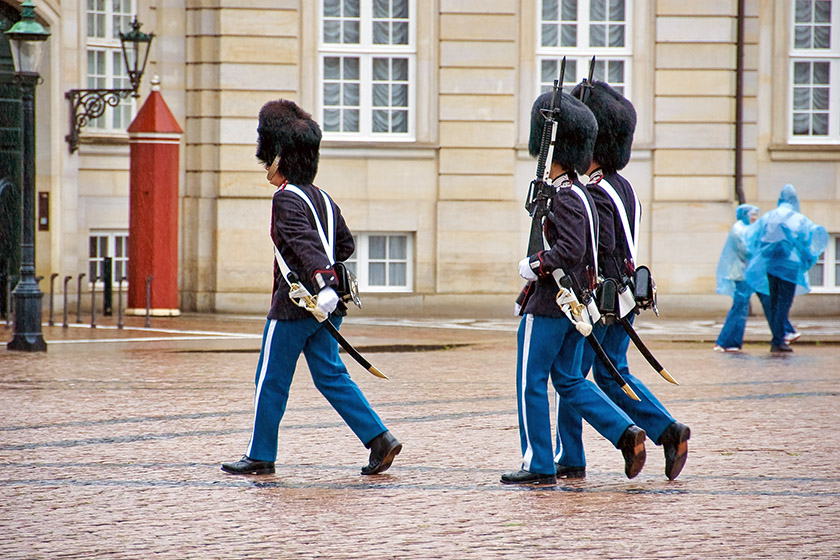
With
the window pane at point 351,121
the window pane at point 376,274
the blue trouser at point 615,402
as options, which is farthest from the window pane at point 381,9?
the blue trouser at point 615,402

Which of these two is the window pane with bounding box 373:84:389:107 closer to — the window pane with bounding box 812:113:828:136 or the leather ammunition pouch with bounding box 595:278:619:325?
the window pane with bounding box 812:113:828:136

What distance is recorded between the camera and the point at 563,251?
255 inches

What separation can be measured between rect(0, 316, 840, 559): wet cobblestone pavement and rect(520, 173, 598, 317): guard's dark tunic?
34.4 inches

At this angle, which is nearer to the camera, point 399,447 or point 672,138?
point 399,447

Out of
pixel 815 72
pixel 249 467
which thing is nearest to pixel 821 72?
pixel 815 72

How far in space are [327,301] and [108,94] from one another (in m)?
11.8

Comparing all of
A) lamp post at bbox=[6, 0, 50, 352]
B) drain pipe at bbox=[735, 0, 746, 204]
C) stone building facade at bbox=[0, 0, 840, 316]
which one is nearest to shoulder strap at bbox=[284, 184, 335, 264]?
lamp post at bbox=[6, 0, 50, 352]

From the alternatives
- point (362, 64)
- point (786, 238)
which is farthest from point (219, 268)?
point (786, 238)

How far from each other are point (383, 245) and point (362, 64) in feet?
8.04

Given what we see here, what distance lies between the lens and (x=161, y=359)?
12.7 m

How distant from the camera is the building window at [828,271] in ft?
65.0

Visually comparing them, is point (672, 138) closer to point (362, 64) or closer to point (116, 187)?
point (362, 64)

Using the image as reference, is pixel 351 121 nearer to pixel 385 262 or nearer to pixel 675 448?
pixel 385 262

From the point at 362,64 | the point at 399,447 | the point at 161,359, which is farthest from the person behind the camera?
the point at 362,64
